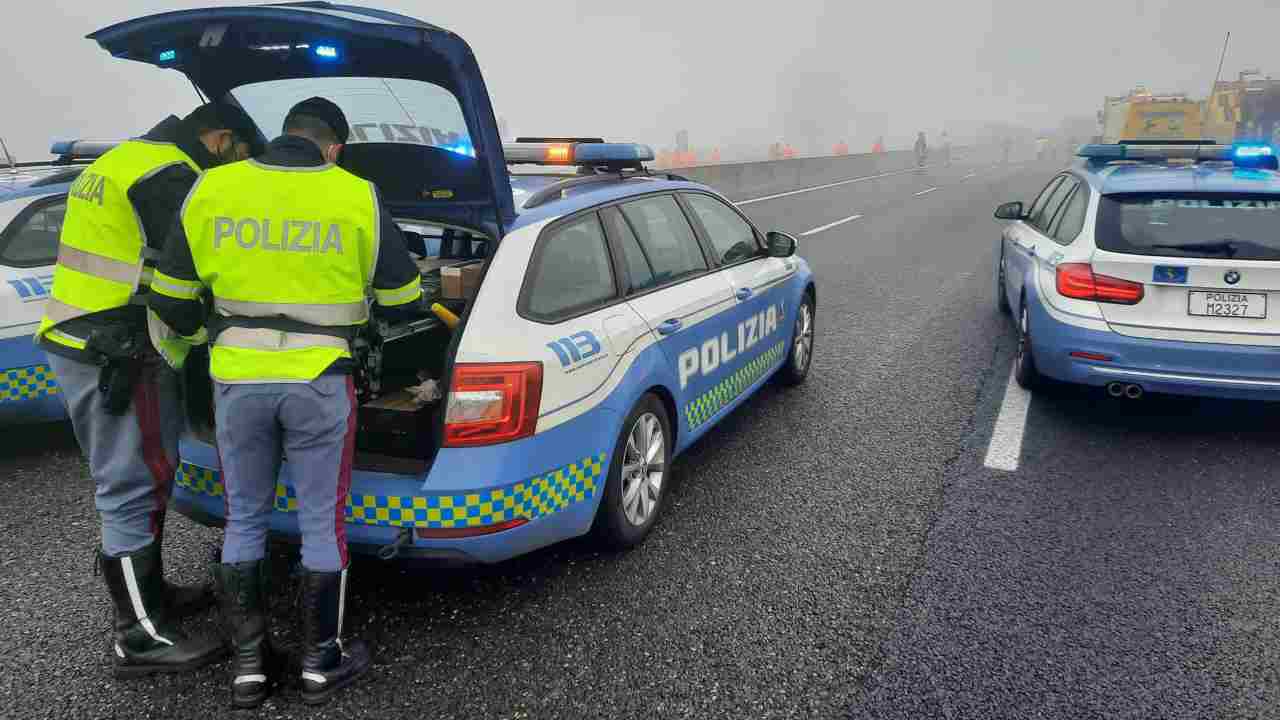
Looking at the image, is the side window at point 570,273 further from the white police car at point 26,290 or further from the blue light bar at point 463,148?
the white police car at point 26,290

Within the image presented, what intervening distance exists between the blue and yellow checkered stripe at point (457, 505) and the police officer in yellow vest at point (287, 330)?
0.44 feet

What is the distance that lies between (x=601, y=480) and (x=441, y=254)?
5.13ft

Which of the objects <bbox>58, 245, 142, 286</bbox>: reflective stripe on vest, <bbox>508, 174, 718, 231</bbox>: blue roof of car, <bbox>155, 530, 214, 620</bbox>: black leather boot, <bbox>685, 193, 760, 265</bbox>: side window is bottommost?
<bbox>155, 530, 214, 620</bbox>: black leather boot

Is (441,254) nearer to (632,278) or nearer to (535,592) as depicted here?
(632,278)

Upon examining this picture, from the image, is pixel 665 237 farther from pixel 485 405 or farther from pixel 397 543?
pixel 397 543

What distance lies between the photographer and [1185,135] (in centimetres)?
2680

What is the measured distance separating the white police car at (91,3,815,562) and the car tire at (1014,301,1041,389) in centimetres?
230

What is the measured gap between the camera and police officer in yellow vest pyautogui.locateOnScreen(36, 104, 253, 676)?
8.91 ft

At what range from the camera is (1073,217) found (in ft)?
17.8

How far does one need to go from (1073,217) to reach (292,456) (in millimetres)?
4807

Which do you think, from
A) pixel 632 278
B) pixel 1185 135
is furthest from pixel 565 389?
pixel 1185 135

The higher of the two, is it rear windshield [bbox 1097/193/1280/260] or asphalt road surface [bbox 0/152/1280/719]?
rear windshield [bbox 1097/193/1280/260]

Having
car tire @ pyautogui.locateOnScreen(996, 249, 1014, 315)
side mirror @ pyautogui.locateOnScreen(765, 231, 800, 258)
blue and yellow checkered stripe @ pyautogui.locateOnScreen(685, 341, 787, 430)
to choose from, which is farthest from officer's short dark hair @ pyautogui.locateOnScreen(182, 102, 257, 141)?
car tire @ pyautogui.locateOnScreen(996, 249, 1014, 315)

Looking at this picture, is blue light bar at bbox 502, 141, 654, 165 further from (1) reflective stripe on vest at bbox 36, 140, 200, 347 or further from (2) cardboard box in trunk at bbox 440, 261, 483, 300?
(1) reflective stripe on vest at bbox 36, 140, 200, 347
